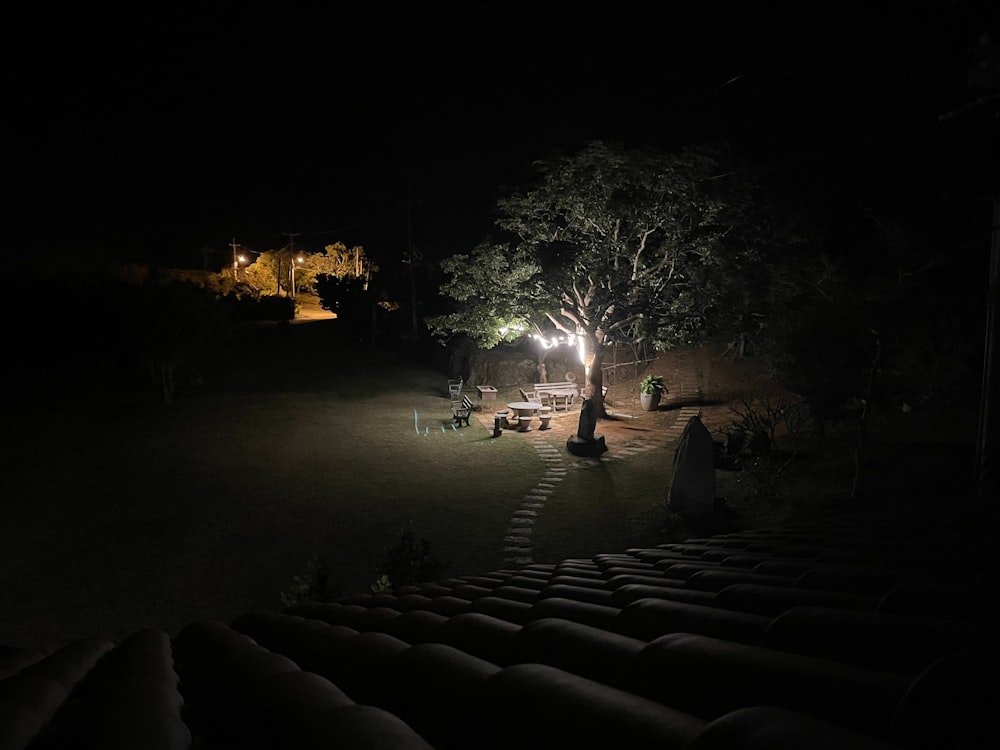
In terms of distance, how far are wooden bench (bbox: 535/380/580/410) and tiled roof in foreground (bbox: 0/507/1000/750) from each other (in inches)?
750

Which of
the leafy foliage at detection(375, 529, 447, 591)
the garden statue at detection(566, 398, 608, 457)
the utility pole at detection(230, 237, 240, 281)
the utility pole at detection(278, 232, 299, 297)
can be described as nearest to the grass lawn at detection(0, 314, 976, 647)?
the garden statue at detection(566, 398, 608, 457)

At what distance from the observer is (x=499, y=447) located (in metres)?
17.5

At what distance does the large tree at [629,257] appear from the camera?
55.4 ft

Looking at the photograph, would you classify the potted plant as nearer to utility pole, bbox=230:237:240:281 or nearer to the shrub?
the shrub

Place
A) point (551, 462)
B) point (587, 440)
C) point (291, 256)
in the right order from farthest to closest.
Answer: point (291, 256) < point (587, 440) < point (551, 462)

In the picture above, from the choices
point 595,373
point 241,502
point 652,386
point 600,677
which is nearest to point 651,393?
point 652,386

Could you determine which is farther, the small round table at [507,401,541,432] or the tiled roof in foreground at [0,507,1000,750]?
the small round table at [507,401,541,432]

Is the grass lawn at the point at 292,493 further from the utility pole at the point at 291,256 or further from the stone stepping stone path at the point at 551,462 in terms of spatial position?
the utility pole at the point at 291,256

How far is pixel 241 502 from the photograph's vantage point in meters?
13.1

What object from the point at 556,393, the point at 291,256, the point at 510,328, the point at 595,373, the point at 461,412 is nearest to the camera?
the point at 595,373

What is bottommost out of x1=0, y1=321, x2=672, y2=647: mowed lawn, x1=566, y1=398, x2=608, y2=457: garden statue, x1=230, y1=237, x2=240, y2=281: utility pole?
x1=0, y1=321, x2=672, y2=647: mowed lawn

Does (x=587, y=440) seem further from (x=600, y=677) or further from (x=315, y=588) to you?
(x=600, y=677)

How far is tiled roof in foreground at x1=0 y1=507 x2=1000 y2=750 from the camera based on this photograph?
→ 42.6 inches

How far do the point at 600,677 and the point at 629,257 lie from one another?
17.7m
